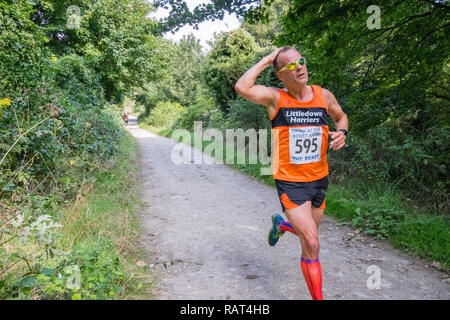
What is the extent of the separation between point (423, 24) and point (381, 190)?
3023 millimetres

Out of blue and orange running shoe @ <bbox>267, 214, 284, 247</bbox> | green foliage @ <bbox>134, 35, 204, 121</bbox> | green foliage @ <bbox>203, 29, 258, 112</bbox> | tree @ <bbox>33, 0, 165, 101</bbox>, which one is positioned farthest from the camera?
green foliage @ <bbox>134, 35, 204, 121</bbox>

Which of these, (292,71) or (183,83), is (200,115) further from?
(292,71)

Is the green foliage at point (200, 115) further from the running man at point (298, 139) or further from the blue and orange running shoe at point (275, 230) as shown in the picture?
A: the running man at point (298, 139)

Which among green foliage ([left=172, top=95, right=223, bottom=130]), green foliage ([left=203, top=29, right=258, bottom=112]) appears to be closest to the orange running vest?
green foliage ([left=203, top=29, right=258, bottom=112])

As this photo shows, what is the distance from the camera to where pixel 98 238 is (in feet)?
11.8

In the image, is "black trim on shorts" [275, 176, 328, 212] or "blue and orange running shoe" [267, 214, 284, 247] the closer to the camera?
"black trim on shorts" [275, 176, 328, 212]

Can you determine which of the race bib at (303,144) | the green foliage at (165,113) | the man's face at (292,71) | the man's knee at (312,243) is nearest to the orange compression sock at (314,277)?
the man's knee at (312,243)

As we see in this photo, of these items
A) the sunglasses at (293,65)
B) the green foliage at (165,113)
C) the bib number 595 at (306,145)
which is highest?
the green foliage at (165,113)

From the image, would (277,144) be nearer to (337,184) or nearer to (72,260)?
(72,260)

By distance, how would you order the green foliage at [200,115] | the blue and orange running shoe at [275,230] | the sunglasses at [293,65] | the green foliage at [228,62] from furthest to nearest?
the green foliage at [200,115] → the green foliage at [228,62] → the blue and orange running shoe at [275,230] → the sunglasses at [293,65]

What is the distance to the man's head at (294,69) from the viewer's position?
256 centimetres

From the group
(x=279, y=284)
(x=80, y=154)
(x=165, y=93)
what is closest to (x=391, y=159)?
(x=279, y=284)

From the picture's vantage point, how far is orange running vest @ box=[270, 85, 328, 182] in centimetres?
268

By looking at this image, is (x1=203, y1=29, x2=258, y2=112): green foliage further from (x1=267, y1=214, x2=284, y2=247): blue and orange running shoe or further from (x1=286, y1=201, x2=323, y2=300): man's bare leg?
(x1=286, y1=201, x2=323, y2=300): man's bare leg
